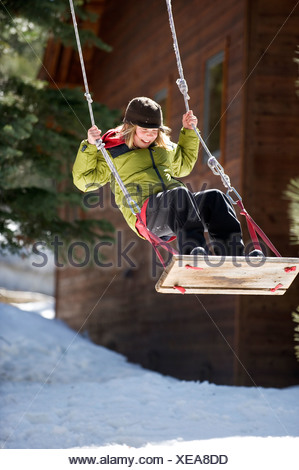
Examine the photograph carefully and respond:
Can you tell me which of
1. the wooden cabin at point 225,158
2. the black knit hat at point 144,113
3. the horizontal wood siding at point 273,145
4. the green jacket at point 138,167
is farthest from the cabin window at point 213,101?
the black knit hat at point 144,113

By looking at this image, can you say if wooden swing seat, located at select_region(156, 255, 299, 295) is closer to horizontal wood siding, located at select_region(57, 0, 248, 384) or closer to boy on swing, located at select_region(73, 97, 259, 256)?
boy on swing, located at select_region(73, 97, 259, 256)

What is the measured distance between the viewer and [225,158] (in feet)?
35.9

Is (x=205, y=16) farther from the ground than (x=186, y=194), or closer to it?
farther from the ground

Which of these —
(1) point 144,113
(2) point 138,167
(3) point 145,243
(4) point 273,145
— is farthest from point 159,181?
(3) point 145,243

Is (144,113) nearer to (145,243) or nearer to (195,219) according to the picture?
(195,219)

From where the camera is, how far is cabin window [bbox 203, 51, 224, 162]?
11406mm

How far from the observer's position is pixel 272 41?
10.7 m

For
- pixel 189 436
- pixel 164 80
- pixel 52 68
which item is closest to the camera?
pixel 189 436

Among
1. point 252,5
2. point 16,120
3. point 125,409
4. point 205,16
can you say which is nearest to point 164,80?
point 205,16

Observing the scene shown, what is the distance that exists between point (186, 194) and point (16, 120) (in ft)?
14.4

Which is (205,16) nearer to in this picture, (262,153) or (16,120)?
(262,153)

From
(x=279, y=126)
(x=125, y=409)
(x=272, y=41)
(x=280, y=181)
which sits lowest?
(x=125, y=409)

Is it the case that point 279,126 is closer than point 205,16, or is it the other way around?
point 279,126

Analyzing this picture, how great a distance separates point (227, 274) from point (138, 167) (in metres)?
1.06
